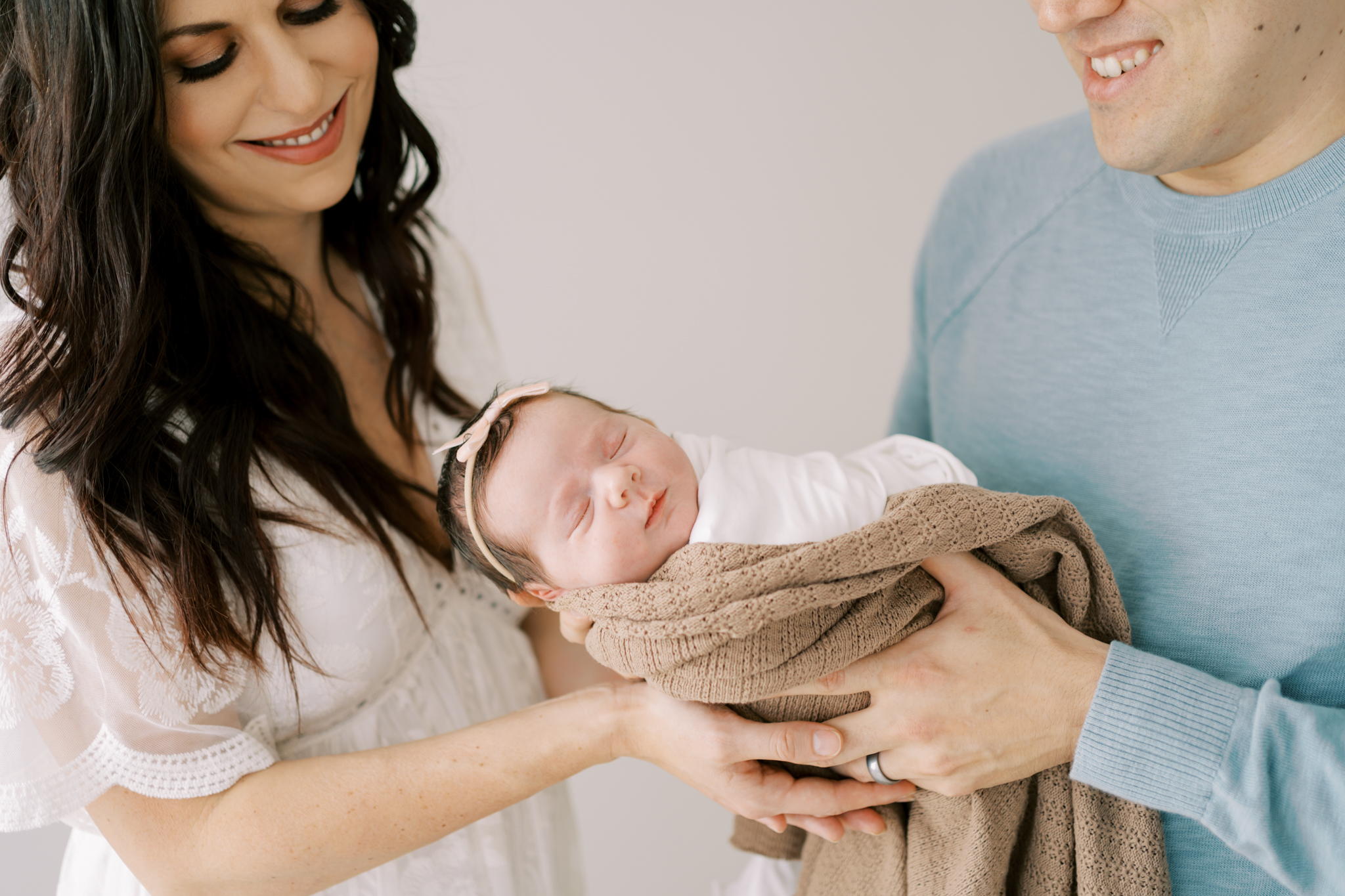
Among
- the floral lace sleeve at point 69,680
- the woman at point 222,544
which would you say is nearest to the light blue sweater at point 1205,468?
the woman at point 222,544

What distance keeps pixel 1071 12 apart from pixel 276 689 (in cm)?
138

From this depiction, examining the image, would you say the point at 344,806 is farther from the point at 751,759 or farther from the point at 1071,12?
the point at 1071,12

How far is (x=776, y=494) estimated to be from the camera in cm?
117

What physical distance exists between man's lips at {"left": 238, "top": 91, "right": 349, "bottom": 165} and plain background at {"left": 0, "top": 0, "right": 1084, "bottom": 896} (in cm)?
79

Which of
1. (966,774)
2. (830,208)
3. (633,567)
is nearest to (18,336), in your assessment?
(633,567)

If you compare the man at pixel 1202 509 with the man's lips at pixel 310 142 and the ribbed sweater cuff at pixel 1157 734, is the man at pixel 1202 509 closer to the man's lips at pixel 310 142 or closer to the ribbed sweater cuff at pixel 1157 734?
the ribbed sweater cuff at pixel 1157 734

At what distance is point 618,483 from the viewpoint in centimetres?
112

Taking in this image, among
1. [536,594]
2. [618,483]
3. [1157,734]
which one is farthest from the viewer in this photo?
[536,594]

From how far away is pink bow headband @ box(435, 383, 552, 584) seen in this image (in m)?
1.19

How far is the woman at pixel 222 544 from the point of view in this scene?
104 cm

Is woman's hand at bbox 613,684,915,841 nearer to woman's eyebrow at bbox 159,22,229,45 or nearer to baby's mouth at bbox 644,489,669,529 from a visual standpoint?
baby's mouth at bbox 644,489,669,529

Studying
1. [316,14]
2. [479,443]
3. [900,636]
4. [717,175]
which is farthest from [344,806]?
[717,175]

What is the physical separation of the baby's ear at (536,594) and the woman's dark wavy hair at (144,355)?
202 mm

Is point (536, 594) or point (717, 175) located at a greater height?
point (717, 175)
